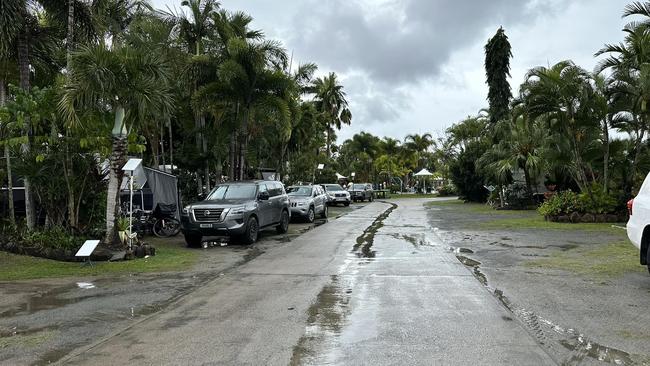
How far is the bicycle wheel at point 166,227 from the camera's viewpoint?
688 inches

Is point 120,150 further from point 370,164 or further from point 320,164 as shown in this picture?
point 370,164

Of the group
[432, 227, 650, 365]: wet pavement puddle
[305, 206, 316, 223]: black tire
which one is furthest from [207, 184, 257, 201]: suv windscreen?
[432, 227, 650, 365]: wet pavement puddle

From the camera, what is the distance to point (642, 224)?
8.47 m

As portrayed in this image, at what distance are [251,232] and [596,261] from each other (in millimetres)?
→ 8638

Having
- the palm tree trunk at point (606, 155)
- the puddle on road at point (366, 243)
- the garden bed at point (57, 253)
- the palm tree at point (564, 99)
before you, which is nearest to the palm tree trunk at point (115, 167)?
the garden bed at point (57, 253)

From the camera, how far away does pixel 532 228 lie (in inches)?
718

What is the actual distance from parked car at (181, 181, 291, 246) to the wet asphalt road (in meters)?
3.77

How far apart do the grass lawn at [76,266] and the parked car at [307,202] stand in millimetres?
9667

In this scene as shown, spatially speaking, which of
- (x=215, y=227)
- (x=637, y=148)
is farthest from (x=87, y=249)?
(x=637, y=148)

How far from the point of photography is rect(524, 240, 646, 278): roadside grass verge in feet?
32.3

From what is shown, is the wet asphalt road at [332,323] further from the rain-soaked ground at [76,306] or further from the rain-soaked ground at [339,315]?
the rain-soaked ground at [76,306]

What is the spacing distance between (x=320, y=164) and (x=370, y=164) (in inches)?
1141

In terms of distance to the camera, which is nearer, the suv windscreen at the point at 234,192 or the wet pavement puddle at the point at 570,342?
the wet pavement puddle at the point at 570,342

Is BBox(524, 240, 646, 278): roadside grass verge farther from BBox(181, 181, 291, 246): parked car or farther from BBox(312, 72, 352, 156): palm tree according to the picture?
BBox(312, 72, 352, 156): palm tree
